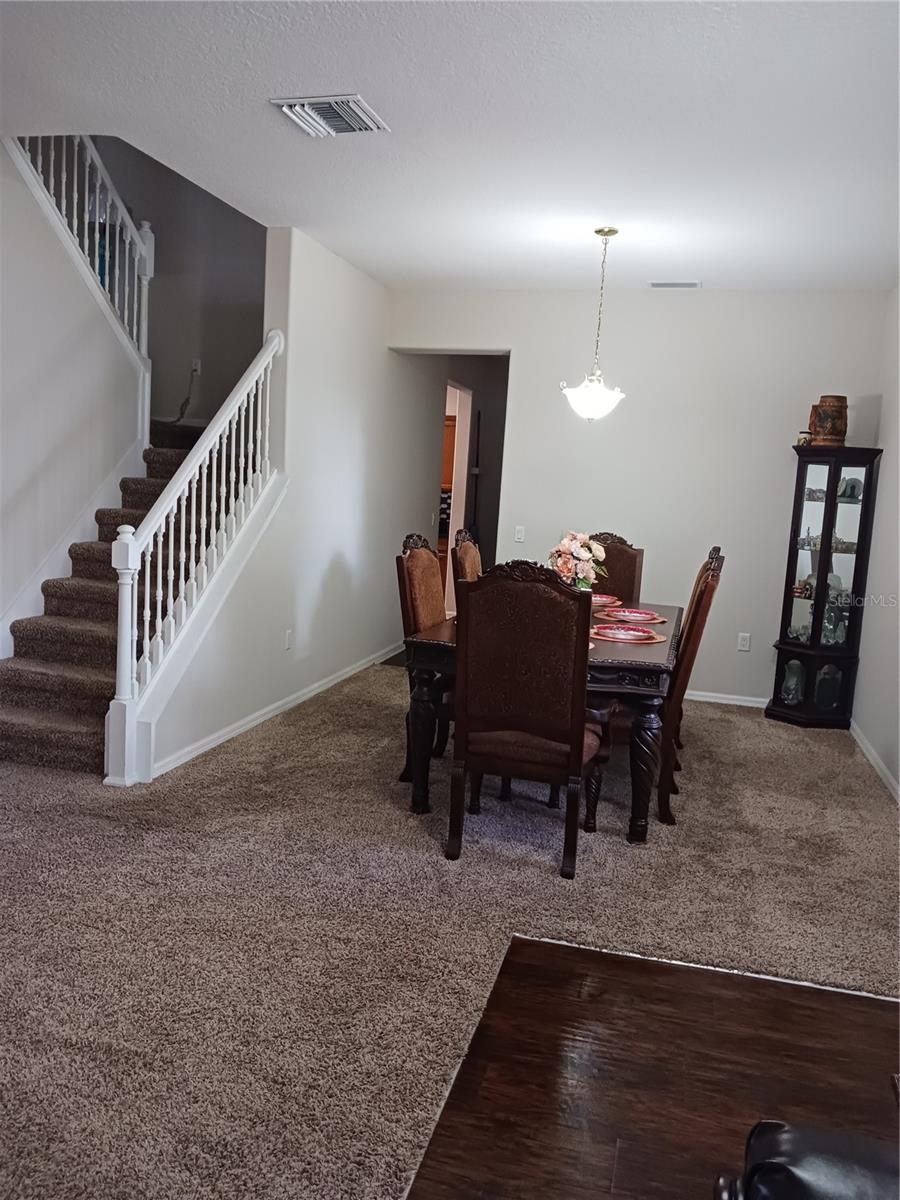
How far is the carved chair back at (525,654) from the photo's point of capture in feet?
9.95

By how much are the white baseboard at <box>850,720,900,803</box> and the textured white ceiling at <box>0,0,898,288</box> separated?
2.53 metres

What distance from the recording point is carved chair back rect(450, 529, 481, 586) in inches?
187

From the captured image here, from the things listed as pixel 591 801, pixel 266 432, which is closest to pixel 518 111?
pixel 266 432

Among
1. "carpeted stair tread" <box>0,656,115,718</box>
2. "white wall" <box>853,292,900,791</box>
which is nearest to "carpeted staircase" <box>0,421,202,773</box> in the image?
"carpeted stair tread" <box>0,656,115,718</box>

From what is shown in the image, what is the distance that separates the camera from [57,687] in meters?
4.28

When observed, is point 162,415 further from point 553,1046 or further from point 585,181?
point 553,1046

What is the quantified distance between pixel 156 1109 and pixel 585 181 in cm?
351

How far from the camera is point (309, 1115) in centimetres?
194

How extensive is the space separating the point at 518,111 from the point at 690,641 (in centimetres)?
205

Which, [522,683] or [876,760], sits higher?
[522,683]

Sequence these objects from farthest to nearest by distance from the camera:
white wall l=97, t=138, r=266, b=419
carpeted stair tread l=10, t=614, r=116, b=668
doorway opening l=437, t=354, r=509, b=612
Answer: doorway opening l=437, t=354, r=509, b=612 → white wall l=97, t=138, r=266, b=419 → carpeted stair tread l=10, t=614, r=116, b=668

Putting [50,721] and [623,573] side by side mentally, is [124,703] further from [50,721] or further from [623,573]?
[623,573]

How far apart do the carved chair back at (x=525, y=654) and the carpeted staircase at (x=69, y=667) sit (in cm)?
184

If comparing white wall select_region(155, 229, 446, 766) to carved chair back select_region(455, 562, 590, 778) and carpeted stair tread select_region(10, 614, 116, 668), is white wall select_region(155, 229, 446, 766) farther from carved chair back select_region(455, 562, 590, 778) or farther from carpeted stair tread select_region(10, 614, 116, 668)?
carved chair back select_region(455, 562, 590, 778)
